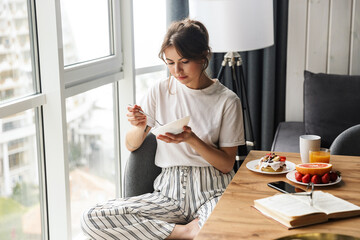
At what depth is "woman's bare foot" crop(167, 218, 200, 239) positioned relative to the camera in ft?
6.57

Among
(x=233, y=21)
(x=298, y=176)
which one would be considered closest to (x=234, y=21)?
(x=233, y=21)

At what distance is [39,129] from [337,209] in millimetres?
1377

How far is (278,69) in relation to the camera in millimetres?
3666

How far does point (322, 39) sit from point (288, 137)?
2.24 feet

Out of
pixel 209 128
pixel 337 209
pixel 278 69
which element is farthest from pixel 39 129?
pixel 278 69

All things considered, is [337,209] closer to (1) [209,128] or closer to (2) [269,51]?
(1) [209,128]

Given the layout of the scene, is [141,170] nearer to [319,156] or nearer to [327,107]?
[319,156]

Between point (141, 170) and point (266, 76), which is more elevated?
point (266, 76)

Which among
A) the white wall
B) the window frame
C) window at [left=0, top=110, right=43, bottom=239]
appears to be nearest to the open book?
window at [left=0, top=110, right=43, bottom=239]

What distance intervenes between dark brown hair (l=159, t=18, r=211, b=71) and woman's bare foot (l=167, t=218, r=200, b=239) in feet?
2.29

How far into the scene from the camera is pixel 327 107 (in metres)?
3.01

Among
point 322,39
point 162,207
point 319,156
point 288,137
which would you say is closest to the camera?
point 319,156

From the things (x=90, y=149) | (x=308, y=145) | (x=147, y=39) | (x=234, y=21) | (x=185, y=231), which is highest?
(x=234, y=21)

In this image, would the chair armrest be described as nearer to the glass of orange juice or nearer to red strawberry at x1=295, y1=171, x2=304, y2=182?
the glass of orange juice
